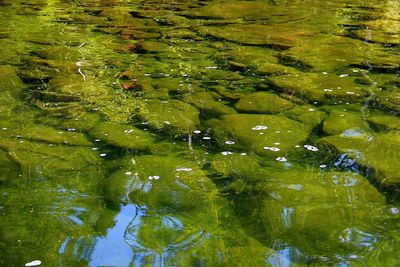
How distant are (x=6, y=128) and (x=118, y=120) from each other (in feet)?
3.28

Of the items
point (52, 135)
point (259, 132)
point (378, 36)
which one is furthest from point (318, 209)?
point (378, 36)

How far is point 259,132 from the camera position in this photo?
13.5 feet

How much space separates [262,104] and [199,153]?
1.32m

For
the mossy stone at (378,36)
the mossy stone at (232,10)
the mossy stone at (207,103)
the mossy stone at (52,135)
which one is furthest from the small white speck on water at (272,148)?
the mossy stone at (232,10)

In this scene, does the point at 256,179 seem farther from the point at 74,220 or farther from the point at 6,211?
the point at 6,211

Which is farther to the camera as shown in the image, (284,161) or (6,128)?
(6,128)

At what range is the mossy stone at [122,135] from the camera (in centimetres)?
392

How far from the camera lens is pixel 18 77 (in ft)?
19.0

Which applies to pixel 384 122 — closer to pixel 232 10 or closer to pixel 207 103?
pixel 207 103

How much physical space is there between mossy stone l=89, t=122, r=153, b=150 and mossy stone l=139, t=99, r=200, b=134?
0.76ft

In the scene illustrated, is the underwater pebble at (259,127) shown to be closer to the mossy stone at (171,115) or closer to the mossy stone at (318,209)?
the mossy stone at (171,115)

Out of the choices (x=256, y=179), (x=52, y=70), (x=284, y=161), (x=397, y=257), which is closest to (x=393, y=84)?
(x=284, y=161)

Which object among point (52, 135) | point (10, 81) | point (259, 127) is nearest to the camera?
point (52, 135)

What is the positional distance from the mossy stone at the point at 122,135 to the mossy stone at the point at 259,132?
2.07 ft
